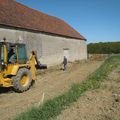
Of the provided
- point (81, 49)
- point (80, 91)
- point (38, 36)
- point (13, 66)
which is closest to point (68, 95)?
point (80, 91)

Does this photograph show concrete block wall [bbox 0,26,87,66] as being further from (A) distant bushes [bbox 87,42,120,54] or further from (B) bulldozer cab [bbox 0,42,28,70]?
(A) distant bushes [bbox 87,42,120,54]

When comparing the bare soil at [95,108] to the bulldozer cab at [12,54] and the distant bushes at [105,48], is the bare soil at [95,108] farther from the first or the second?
the distant bushes at [105,48]

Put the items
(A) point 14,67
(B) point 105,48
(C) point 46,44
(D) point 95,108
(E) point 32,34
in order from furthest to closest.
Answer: (B) point 105,48 < (C) point 46,44 < (E) point 32,34 < (A) point 14,67 < (D) point 95,108

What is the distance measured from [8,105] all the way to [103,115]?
334 cm

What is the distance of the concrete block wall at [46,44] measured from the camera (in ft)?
57.3

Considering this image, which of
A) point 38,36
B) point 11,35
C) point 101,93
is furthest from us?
point 38,36

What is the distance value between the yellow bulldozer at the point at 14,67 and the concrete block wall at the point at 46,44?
6.23 meters

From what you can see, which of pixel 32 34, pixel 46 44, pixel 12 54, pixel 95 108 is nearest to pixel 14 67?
pixel 12 54

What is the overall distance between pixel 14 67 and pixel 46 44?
13.3m

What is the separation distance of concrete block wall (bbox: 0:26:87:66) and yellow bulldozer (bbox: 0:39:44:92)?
6.23 m

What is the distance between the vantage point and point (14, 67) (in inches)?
376

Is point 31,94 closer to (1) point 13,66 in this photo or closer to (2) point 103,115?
(1) point 13,66

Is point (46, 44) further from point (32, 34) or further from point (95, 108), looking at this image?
point (95, 108)

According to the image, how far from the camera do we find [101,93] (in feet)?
28.7
